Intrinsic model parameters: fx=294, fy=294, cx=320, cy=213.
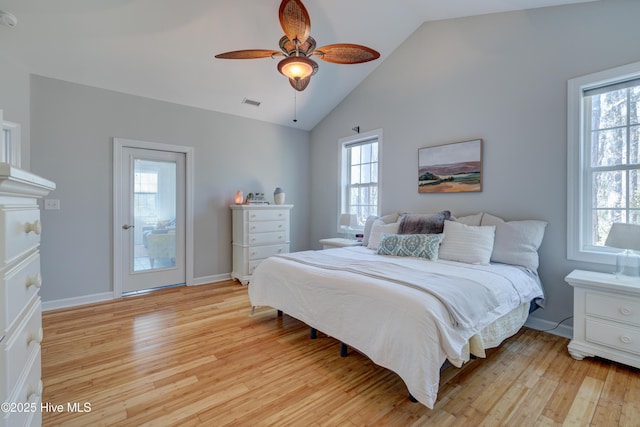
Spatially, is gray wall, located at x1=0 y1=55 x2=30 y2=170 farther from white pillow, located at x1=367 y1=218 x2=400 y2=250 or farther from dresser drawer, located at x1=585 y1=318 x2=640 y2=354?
dresser drawer, located at x1=585 y1=318 x2=640 y2=354

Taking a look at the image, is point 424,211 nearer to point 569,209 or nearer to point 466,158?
point 466,158

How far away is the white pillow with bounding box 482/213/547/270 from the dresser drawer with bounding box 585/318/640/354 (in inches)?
23.0

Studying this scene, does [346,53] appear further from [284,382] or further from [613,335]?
[613,335]

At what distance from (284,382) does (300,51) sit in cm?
247

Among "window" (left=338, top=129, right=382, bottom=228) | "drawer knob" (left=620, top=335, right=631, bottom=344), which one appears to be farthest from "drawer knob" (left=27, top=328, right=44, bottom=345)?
"window" (left=338, top=129, right=382, bottom=228)

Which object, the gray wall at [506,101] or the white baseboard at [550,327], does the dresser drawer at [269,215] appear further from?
the white baseboard at [550,327]

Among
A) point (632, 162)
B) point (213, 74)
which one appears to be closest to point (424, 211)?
point (632, 162)

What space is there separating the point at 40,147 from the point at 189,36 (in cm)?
201

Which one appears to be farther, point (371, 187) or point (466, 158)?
point (371, 187)

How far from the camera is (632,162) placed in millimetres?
2434

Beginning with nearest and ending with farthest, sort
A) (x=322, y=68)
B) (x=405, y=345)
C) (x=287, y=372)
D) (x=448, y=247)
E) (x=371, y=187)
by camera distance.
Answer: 1. (x=405, y=345)
2. (x=287, y=372)
3. (x=448, y=247)
4. (x=322, y=68)
5. (x=371, y=187)

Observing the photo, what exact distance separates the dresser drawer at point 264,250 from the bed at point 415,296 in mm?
1383

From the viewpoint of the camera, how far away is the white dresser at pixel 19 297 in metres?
0.72

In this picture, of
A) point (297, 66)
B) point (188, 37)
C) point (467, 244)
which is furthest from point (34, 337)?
point (188, 37)
